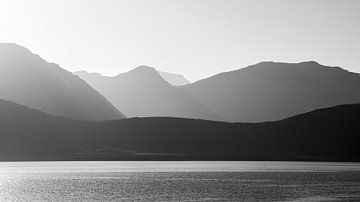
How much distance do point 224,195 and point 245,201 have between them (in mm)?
11729

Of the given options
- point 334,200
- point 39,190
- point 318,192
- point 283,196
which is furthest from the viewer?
point 39,190

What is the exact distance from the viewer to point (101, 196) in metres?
110

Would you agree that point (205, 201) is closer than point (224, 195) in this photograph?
Yes

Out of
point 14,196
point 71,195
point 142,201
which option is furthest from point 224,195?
point 14,196

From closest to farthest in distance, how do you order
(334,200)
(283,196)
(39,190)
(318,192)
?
(334,200) < (283,196) < (318,192) < (39,190)

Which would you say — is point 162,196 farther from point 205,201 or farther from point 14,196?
point 14,196

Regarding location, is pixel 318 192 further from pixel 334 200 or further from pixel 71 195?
pixel 71 195

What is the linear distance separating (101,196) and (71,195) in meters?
6.23

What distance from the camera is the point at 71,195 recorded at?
367 ft

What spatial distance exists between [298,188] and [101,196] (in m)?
43.6

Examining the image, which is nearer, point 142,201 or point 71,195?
point 142,201

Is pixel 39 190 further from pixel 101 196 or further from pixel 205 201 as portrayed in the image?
pixel 205 201

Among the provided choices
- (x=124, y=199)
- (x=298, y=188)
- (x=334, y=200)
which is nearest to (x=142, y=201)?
(x=124, y=199)

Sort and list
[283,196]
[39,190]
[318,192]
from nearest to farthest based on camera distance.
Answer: [283,196] → [318,192] → [39,190]
